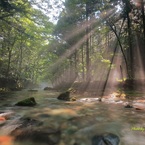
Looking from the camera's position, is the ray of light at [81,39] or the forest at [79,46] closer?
the forest at [79,46]

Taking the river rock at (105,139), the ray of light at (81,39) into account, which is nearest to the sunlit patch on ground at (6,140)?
the river rock at (105,139)

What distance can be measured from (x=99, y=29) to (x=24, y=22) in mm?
10528

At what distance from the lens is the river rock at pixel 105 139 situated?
4563mm

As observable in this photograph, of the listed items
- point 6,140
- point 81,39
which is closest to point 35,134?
point 6,140

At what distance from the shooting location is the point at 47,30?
22.6m

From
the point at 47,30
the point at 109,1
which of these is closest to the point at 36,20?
the point at 47,30

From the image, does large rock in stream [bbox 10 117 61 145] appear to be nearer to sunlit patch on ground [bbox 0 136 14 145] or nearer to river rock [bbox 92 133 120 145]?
sunlit patch on ground [bbox 0 136 14 145]

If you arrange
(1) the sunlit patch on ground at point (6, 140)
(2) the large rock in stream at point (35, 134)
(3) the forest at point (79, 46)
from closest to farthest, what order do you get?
(1) the sunlit patch on ground at point (6, 140)
(2) the large rock in stream at point (35, 134)
(3) the forest at point (79, 46)

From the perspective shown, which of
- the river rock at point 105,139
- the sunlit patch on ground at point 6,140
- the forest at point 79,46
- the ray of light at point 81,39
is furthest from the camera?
the ray of light at point 81,39

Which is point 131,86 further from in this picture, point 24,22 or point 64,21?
point 64,21

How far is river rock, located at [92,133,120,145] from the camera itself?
456cm

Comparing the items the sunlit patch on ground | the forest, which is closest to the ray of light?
the forest

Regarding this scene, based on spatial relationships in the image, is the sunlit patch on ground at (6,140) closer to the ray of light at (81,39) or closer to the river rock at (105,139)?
the river rock at (105,139)

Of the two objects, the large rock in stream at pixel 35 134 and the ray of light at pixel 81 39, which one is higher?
the ray of light at pixel 81 39
